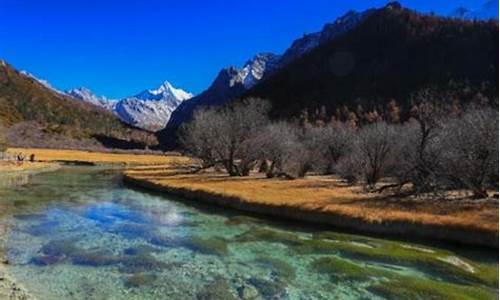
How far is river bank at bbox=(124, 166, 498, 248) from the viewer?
93.1 feet

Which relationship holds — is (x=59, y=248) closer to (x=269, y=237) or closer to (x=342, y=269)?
(x=269, y=237)

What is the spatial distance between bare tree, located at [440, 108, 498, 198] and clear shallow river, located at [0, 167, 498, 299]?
1334 cm

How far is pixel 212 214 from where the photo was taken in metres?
39.0

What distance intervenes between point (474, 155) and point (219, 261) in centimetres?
2301

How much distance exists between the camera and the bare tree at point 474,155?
121ft

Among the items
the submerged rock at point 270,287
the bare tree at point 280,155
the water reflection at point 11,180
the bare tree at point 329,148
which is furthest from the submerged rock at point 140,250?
the bare tree at point 329,148

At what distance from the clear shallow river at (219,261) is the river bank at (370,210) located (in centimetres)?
215

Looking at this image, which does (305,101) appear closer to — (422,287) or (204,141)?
(204,141)

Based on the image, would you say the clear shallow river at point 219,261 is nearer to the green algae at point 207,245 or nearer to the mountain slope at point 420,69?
the green algae at point 207,245

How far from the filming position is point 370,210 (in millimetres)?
34125

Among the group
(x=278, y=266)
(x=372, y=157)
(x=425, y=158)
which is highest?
(x=372, y=157)

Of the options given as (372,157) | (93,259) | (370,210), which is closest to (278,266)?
(93,259)

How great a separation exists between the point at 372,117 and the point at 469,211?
118m

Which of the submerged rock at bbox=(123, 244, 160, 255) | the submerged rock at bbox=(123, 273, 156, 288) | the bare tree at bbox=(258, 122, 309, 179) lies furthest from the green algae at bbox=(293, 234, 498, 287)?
the bare tree at bbox=(258, 122, 309, 179)
